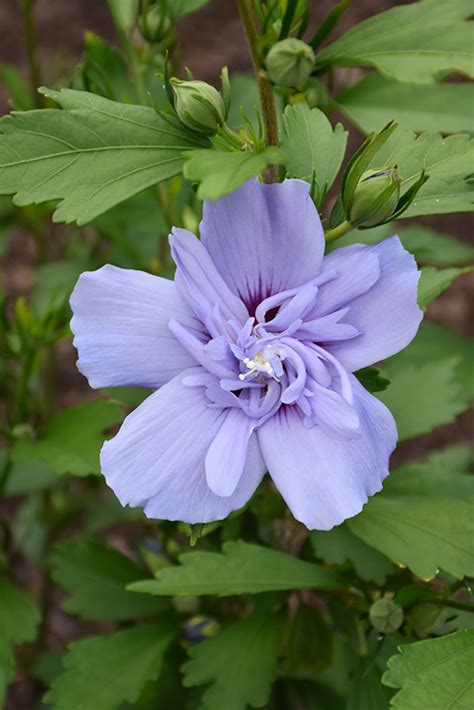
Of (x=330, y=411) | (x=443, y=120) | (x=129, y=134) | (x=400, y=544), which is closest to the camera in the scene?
(x=330, y=411)

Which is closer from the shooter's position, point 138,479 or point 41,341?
point 138,479

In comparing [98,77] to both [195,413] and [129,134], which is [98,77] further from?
[195,413]

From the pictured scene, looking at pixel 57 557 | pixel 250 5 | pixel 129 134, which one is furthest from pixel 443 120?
pixel 57 557

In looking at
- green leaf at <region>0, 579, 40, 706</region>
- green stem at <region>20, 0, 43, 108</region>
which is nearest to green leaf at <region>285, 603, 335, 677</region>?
green leaf at <region>0, 579, 40, 706</region>

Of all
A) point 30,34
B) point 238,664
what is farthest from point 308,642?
point 30,34

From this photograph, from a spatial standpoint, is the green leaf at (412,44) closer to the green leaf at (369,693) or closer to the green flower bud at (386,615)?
Result: the green flower bud at (386,615)

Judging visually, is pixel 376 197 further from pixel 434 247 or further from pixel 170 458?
pixel 434 247

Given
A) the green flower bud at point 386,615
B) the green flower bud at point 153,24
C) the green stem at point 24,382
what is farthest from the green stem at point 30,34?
the green flower bud at point 386,615
